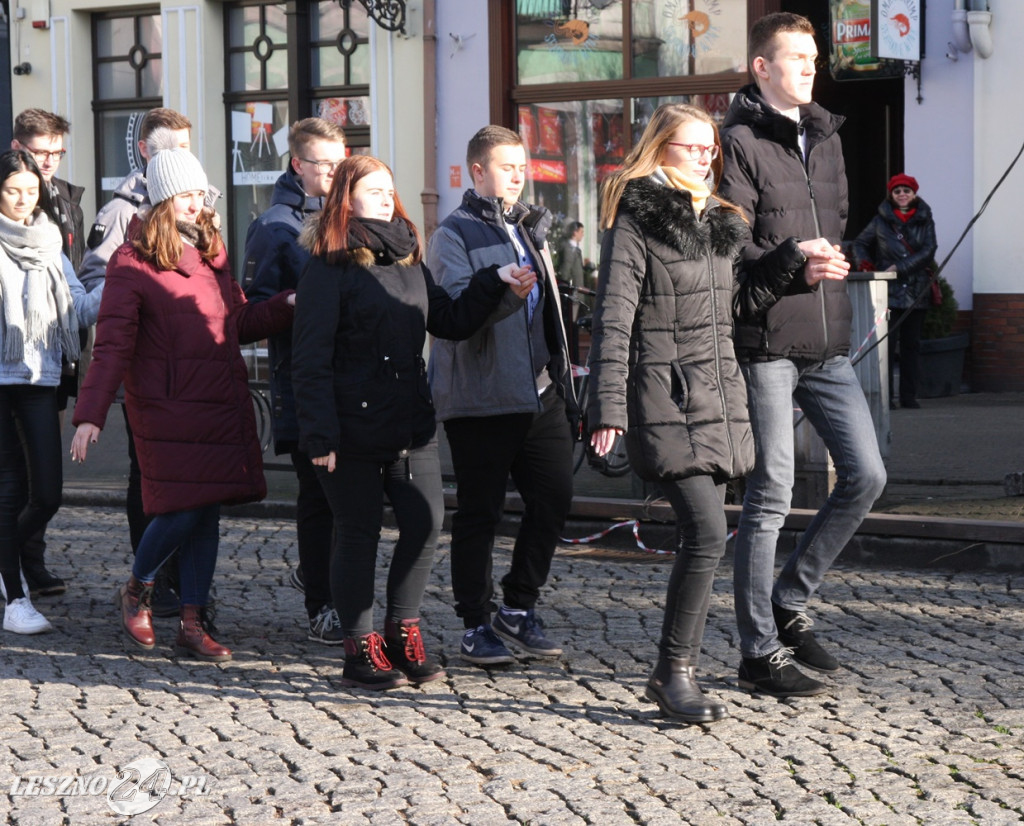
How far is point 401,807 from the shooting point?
4.18 m

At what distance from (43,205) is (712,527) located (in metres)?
3.32

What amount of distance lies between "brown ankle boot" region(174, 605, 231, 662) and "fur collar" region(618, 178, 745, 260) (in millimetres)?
2208

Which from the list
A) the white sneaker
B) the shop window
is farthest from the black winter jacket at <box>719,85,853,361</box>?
the shop window

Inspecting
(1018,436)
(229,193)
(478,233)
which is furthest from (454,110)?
(478,233)

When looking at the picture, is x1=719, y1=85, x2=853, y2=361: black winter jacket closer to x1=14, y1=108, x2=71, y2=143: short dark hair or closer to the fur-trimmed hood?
the fur-trimmed hood

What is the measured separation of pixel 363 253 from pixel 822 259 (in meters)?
1.46

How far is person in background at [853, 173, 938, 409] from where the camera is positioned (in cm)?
1363

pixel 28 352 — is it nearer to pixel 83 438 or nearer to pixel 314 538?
pixel 83 438

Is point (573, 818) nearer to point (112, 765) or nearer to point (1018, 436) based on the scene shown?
point (112, 765)

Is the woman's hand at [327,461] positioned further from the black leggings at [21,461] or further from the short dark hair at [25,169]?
the short dark hair at [25,169]

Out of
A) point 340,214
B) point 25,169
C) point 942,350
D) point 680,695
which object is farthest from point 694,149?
point 942,350

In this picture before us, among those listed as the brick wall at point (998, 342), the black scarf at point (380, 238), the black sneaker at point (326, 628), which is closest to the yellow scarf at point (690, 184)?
the black scarf at point (380, 238)

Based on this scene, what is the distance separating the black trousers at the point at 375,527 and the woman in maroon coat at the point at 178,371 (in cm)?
63

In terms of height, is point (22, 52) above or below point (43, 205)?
above
